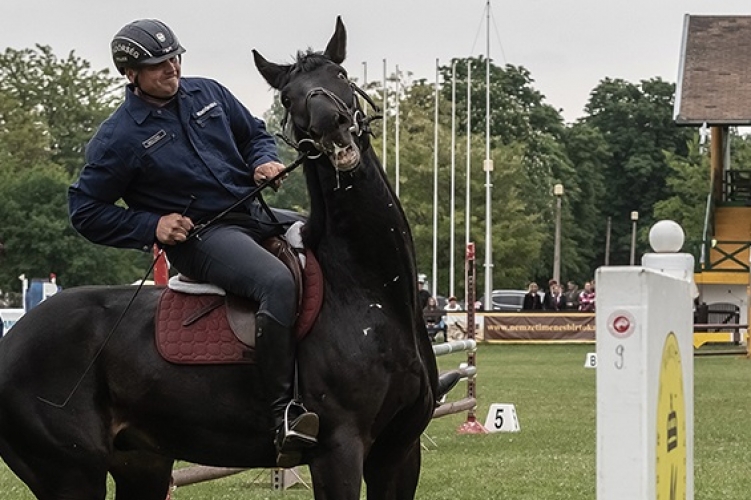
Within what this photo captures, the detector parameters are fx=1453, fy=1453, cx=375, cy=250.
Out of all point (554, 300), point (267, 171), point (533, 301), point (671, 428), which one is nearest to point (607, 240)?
point (533, 301)

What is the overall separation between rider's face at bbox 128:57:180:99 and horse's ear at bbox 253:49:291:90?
399mm

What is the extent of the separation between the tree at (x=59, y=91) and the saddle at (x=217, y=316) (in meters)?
66.4

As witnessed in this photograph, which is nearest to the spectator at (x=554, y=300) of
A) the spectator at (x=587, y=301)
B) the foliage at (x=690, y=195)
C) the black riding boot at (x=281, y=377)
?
the spectator at (x=587, y=301)

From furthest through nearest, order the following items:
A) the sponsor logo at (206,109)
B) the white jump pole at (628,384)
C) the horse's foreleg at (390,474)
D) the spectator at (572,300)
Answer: the spectator at (572,300)
the sponsor logo at (206,109)
the horse's foreleg at (390,474)
the white jump pole at (628,384)

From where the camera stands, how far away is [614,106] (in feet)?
337

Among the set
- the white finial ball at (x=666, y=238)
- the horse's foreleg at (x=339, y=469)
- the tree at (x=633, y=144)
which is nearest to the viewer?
the white finial ball at (x=666, y=238)

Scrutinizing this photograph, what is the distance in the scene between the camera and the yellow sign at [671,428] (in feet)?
12.6

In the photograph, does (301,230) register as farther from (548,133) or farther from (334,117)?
(548,133)

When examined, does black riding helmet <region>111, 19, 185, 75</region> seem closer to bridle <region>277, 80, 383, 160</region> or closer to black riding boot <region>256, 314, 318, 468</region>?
bridle <region>277, 80, 383, 160</region>

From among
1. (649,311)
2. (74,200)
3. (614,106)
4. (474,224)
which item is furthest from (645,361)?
(614,106)

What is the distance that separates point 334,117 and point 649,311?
254 cm

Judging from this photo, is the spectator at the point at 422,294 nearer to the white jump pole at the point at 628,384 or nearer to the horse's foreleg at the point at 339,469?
the horse's foreleg at the point at 339,469

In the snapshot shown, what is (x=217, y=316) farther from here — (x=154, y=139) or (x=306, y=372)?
(x=154, y=139)

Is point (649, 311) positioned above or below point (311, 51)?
below
